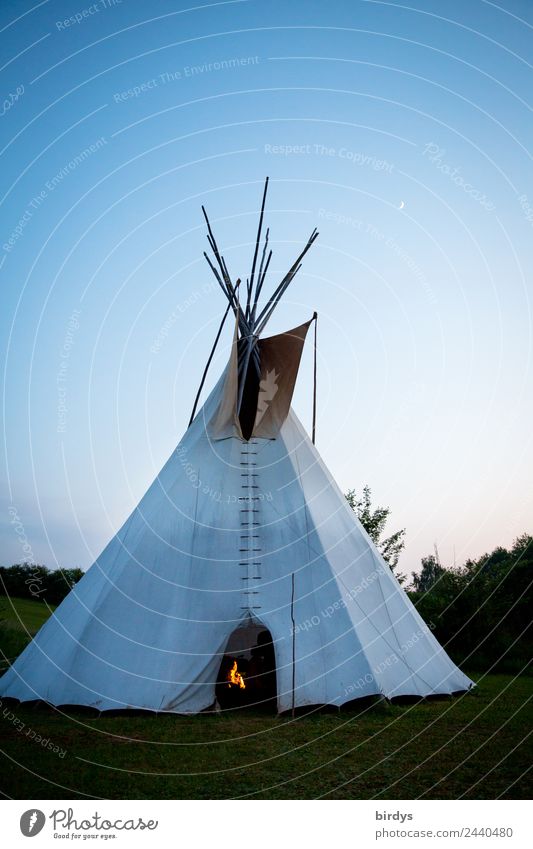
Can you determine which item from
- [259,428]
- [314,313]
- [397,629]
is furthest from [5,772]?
[314,313]

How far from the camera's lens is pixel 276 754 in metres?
5.79

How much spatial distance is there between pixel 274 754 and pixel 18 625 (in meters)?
12.3

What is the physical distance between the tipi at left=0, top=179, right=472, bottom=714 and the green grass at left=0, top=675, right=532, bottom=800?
41 cm

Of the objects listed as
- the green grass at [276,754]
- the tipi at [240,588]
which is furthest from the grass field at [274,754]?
the tipi at [240,588]

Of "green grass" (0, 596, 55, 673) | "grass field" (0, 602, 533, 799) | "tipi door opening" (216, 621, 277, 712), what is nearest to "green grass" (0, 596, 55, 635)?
"green grass" (0, 596, 55, 673)

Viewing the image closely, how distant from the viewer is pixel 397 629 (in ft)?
28.7

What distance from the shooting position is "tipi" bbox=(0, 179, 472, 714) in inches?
311

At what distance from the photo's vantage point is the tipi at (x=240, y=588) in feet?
25.9

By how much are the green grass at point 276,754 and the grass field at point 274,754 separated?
1 centimetres

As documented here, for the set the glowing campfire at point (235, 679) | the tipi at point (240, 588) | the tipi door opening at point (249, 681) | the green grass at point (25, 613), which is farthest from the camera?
the green grass at point (25, 613)

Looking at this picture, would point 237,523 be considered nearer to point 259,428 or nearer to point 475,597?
point 259,428

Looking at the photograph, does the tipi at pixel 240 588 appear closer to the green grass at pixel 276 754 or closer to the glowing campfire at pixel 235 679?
the glowing campfire at pixel 235 679

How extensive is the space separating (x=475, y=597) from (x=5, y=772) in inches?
467

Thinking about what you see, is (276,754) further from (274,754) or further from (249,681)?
(249,681)
